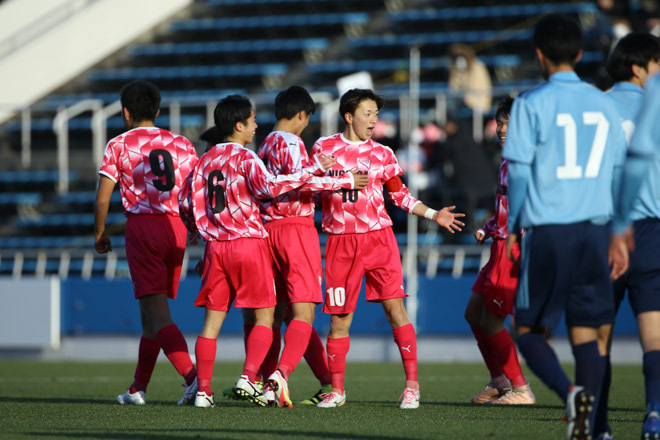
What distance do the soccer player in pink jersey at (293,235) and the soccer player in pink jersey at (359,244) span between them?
12 centimetres

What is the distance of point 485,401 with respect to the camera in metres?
7.09

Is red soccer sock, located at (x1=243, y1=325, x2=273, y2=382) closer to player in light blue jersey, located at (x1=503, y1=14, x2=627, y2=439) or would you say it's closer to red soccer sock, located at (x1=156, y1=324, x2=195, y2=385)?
red soccer sock, located at (x1=156, y1=324, x2=195, y2=385)

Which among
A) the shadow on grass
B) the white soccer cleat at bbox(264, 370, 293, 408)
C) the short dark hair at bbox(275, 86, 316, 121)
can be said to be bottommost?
the white soccer cleat at bbox(264, 370, 293, 408)

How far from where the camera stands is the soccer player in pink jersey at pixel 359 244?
6.62 metres

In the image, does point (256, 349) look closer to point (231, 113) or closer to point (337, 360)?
point (337, 360)

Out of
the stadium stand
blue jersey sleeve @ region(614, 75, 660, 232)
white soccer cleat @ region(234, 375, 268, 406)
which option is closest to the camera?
blue jersey sleeve @ region(614, 75, 660, 232)

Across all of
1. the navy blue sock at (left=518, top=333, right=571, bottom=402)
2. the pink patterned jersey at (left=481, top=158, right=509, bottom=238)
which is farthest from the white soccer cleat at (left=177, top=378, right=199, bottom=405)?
the navy blue sock at (left=518, top=333, right=571, bottom=402)

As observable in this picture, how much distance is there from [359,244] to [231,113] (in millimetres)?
1178

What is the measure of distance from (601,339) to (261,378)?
10.9 feet

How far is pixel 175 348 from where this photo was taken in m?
6.57

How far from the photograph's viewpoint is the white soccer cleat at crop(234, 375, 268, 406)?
618 cm

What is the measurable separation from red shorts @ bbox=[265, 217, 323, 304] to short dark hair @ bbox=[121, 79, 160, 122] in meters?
1.12

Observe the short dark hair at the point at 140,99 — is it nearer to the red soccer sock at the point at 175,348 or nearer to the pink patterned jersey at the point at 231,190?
the pink patterned jersey at the point at 231,190

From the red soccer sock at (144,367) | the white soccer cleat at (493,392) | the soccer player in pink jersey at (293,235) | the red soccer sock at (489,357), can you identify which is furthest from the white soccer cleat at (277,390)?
the red soccer sock at (489,357)
